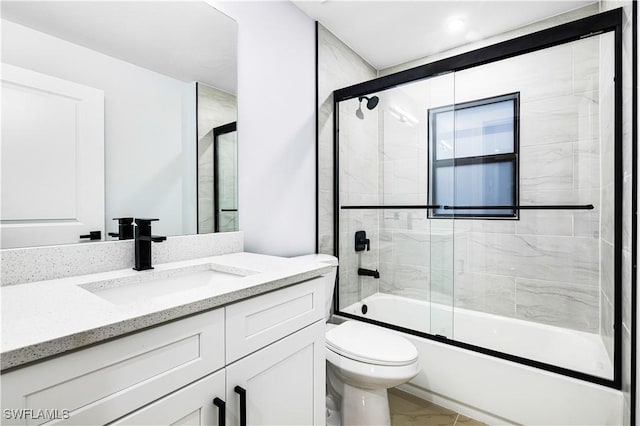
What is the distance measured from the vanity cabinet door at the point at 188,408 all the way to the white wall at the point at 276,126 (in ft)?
2.94

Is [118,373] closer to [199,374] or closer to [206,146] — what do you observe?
[199,374]

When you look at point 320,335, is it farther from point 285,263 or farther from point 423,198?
point 423,198

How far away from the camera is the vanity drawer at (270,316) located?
84cm

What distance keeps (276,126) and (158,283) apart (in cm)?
109

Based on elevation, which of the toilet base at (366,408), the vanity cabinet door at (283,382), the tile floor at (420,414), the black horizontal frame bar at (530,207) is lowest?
the tile floor at (420,414)

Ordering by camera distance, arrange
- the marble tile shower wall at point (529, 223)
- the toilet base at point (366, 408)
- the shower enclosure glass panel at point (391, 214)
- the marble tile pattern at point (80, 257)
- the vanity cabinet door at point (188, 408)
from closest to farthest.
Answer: the vanity cabinet door at point (188, 408) → the marble tile pattern at point (80, 257) → the toilet base at point (366, 408) → the marble tile shower wall at point (529, 223) → the shower enclosure glass panel at point (391, 214)

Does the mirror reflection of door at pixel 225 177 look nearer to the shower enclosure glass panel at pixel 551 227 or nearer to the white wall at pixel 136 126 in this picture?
the white wall at pixel 136 126

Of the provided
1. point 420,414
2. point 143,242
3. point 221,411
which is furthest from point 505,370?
point 143,242

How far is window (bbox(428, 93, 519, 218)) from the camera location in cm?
199

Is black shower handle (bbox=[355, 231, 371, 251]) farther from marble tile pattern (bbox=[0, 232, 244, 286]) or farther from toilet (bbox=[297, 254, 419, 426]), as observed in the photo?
marble tile pattern (bbox=[0, 232, 244, 286])

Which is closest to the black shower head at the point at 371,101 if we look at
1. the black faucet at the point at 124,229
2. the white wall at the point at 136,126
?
the white wall at the point at 136,126

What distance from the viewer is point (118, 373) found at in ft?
2.03

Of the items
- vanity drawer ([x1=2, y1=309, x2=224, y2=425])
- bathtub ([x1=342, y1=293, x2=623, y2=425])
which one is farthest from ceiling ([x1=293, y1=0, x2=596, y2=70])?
vanity drawer ([x1=2, y1=309, x2=224, y2=425])

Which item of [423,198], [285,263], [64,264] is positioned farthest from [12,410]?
[423,198]
